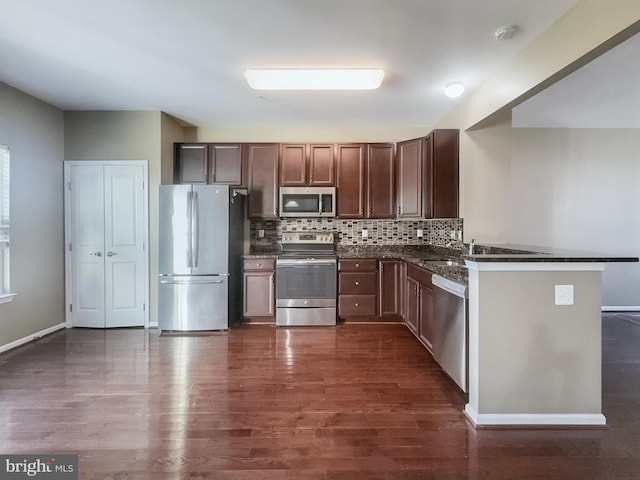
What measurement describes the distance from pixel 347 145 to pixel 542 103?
2.29 metres

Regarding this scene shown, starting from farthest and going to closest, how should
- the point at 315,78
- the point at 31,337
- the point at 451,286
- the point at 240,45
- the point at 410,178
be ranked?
1. the point at 410,178
2. the point at 31,337
3. the point at 315,78
4. the point at 240,45
5. the point at 451,286

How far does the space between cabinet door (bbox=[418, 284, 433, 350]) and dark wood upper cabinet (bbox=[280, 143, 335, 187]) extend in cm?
200

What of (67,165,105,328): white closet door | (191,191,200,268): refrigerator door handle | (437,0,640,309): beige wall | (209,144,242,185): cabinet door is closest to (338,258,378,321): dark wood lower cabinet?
(191,191,200,268): refrigerator door handle

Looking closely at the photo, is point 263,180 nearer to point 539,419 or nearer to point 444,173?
point 444,173

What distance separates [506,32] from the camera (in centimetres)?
230

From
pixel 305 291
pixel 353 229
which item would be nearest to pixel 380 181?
pixel 353 229

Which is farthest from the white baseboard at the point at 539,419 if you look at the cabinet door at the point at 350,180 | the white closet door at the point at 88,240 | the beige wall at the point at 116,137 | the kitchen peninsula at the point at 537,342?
the white closet door at the point at 88,240

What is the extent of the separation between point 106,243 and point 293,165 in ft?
8.40

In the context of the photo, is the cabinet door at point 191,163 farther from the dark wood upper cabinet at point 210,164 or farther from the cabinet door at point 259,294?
the cabinet door at point 259,294

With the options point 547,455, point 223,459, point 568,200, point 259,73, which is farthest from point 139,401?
point 568,200

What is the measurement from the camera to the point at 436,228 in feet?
14.7

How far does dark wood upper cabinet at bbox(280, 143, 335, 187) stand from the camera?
4461mm

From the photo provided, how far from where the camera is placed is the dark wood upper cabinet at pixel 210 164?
445 centimetres

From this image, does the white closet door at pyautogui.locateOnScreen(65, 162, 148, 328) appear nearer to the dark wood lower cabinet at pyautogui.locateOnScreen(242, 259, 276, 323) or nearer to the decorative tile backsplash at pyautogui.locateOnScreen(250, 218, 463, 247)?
the dark wood lower cabinet at pyautogui.locateOnScreen(242, 259, 276, 323)
